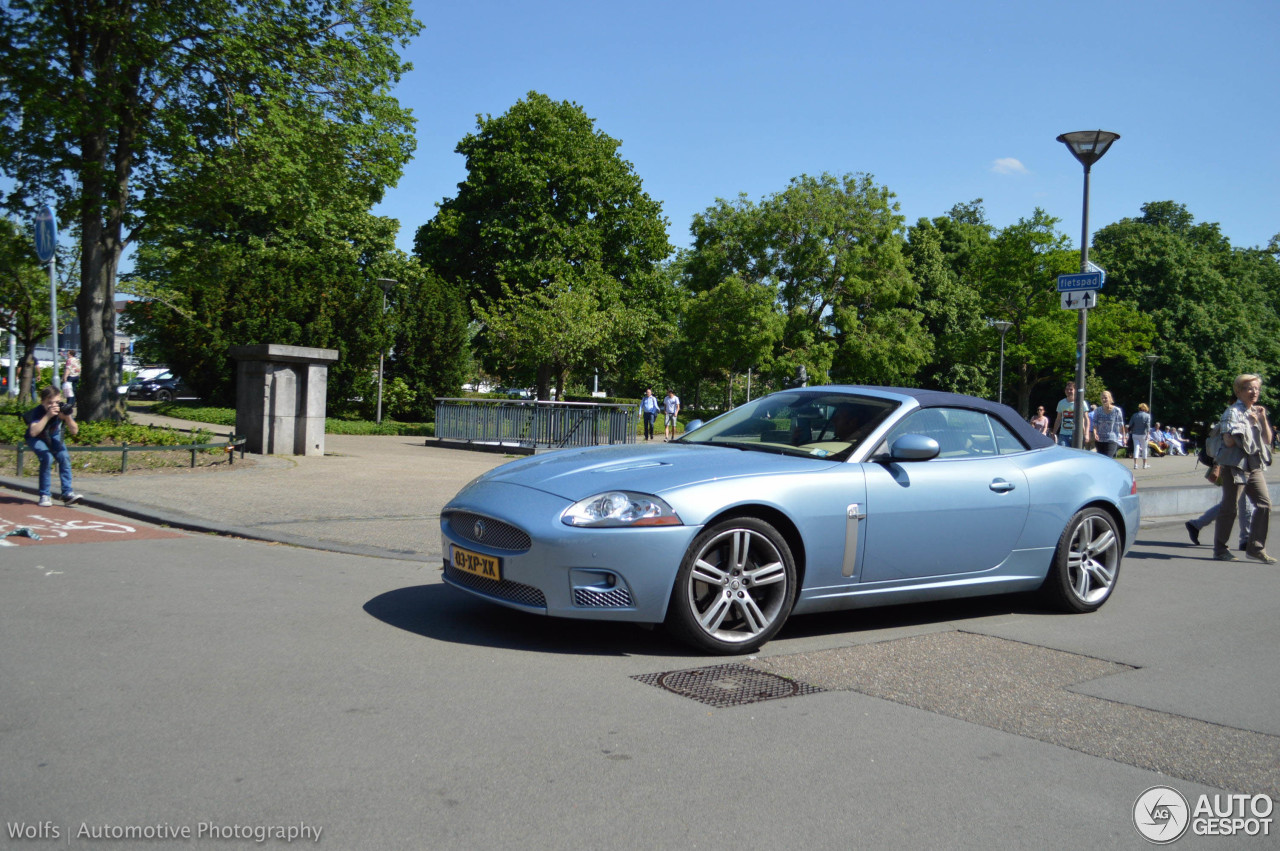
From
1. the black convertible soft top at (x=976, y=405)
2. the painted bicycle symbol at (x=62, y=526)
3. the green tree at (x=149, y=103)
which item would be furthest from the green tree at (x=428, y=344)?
the black convertible soft top at (x=976, y=405)

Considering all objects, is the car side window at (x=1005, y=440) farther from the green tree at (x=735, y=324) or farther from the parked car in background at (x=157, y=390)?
the parked car in background at (x=157, y=390)

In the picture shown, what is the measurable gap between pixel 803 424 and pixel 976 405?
135cm

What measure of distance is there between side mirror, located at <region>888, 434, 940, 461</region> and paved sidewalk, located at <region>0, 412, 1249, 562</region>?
4.07 m

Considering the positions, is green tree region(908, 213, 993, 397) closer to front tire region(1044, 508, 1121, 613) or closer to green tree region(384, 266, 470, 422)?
green tree region(384, 266, 470, 422)

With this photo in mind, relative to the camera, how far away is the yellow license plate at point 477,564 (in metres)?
5.49

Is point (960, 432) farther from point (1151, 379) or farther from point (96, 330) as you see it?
point (1151, 379)

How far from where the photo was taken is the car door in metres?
6.09

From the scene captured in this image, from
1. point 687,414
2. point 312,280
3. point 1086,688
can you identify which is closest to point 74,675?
point 1086,688

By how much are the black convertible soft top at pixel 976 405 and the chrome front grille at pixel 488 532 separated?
2.67 meters

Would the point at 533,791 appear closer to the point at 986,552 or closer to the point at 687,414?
the point at 986,552

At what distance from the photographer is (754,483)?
5637 millimetres

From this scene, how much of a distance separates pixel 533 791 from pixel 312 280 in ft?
114

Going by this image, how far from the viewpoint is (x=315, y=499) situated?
12.0m

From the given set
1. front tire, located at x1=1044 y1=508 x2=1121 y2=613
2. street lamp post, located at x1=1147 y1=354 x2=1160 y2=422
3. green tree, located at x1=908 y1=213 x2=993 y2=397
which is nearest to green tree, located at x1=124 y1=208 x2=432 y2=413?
front tire, located at x1=1044 y1=508 x2=1121 y2=613
